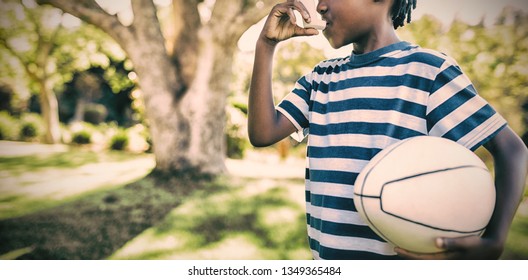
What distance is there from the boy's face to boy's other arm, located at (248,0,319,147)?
88mm

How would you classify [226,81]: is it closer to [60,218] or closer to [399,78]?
[60,218]

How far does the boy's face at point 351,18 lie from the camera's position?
1.15 meters

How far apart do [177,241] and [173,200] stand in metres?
1.10

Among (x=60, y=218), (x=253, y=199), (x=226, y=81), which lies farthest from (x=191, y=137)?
(x=60, y=218)

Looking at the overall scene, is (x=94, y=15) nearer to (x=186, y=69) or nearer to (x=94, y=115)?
(x=186, y=69)

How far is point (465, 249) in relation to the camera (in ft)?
3.09

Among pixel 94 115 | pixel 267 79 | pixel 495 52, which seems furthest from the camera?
pixel 94 115

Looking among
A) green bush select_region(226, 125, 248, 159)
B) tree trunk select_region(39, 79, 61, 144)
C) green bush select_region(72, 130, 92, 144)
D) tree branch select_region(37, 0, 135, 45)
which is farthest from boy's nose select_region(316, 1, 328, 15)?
tree trunk select_region(39, 79, 61, 144)

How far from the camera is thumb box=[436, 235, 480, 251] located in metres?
0.93

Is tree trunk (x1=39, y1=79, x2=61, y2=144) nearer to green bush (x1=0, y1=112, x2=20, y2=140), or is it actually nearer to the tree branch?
green bush (x1=0, y1=112, x2=20, y2=140)

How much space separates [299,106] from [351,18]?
321mm

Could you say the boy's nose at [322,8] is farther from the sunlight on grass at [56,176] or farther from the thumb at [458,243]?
the sunlight on grass at [56,176]

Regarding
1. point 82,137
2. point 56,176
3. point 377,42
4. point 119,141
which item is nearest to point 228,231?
point 377,42

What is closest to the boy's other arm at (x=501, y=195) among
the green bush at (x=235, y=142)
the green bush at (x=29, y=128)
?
the green bush at (x=235, y=142)
